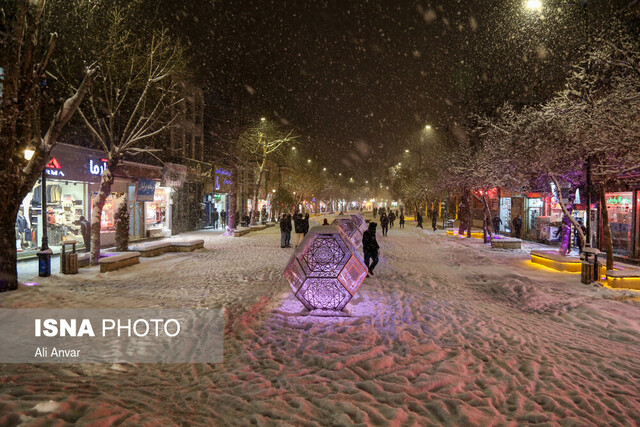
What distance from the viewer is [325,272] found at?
24.9ft

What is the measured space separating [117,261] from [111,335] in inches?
278

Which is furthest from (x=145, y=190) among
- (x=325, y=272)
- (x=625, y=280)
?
(x=625, y=280)

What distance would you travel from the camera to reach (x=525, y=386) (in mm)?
4691

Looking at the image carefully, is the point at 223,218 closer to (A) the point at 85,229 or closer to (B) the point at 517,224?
(A) the point at 85,229

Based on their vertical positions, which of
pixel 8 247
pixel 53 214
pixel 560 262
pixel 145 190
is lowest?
pixel 560 262

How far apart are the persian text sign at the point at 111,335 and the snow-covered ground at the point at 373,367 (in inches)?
12.5

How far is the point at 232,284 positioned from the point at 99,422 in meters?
7.15

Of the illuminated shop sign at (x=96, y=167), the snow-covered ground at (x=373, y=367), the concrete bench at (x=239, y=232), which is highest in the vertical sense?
the illuminated shop sign at (x=96, y=167)

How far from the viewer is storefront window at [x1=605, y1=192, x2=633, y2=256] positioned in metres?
16.3

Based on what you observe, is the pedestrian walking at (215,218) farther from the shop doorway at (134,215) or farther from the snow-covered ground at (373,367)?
the snow-covered ground at (373,367)

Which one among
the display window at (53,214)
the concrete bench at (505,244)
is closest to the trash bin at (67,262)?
the display window at (53,214)

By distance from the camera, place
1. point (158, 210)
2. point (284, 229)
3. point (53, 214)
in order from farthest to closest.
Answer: point (158, 210), point (284, 229), point (53, 214)

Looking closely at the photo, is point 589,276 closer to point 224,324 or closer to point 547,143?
point 547,143

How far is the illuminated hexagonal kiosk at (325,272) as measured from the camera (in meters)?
7.55
